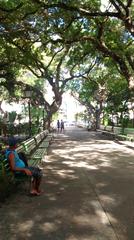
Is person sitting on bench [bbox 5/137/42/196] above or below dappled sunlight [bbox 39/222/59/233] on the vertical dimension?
above

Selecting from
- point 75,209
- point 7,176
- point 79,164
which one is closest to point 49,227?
point 75,209

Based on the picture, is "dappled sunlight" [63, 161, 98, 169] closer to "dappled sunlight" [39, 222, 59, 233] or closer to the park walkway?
the park walkway

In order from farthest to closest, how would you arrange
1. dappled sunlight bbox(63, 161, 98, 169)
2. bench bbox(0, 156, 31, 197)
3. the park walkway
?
dappled sunlight bbox(63, 161, 98, 169) < bench bbox(0, 156, 31, 197) < the park walkway

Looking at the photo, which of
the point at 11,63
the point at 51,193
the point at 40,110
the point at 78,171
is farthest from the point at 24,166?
the point at 40,110

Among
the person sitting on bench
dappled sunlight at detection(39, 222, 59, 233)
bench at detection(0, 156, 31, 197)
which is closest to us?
dappled sunlight at detection(39, 222, 59, 233)

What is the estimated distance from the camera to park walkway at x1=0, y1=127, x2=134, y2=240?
5.35 meters

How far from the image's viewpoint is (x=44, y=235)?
523 cm

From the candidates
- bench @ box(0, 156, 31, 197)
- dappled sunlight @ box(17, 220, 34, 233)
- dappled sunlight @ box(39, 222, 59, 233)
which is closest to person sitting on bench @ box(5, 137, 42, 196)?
bench @ box(0, 156, 31, 197)

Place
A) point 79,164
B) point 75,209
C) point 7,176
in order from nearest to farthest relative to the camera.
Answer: point 75,209 → point 7,176 → point 79,164

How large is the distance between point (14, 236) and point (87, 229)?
1.11 meters

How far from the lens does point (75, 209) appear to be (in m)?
6.67

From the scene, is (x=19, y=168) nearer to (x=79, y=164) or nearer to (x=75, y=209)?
(x=75, y=209)

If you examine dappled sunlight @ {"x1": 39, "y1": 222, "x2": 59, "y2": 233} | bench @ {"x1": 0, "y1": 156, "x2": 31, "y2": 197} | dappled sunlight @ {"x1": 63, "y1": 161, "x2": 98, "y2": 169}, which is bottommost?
dappled sunlight @ {"x1": 39, "y1": 222, "x2": 59, "y2": 233}

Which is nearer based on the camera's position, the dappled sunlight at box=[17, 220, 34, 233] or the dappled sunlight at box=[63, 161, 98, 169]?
the dappled sunlight at box=[17, 220, 34, 233]
